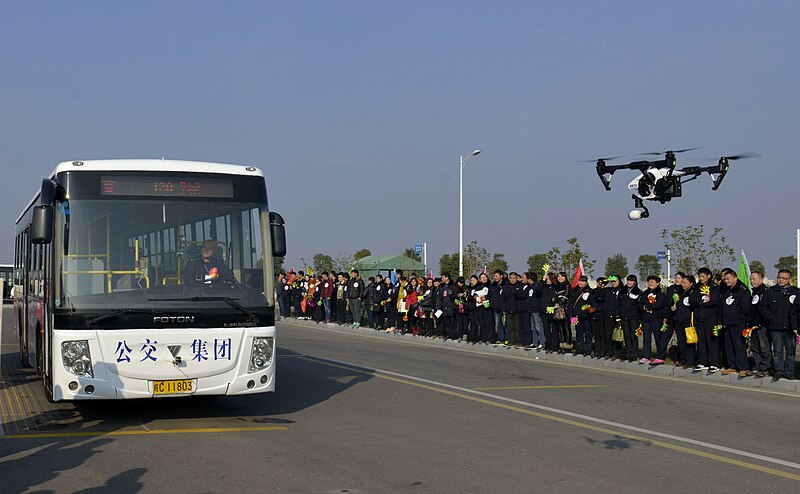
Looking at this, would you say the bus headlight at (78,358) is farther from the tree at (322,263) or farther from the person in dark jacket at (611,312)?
the tree at (322,263)

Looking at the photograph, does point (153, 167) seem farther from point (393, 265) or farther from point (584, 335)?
point (393, 265)

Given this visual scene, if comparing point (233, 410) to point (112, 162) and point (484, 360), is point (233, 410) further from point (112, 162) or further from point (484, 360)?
point (484, 360)

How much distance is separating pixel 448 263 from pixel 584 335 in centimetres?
4801

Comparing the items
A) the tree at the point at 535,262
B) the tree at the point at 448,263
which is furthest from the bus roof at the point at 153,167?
the tree at the point at 448,263

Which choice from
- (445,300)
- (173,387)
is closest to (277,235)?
(173,387)

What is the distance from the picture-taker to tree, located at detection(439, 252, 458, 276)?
6572 cm

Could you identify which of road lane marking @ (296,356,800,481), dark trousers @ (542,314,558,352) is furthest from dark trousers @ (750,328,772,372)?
dark trousers @ (542,314,558,352)

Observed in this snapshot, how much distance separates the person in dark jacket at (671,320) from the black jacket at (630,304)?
750 mm

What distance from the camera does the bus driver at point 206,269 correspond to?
1037 cm

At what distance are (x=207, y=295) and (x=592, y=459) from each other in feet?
15.3

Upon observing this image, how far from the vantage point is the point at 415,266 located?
5250 centimetres

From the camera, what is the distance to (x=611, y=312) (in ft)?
63.1

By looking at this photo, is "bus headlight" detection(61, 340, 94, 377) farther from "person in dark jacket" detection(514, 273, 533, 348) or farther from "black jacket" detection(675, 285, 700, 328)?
"person in dark jacket" detection(514, 273, 533, 348)

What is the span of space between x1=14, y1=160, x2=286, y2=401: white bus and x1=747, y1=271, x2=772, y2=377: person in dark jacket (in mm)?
8957
